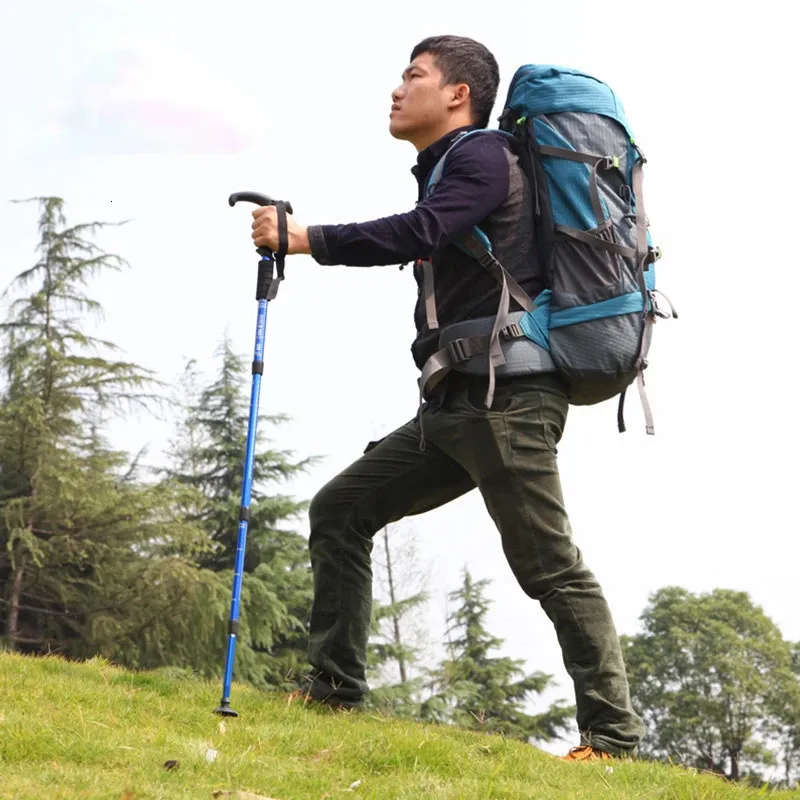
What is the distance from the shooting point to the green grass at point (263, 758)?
3963 millimetres

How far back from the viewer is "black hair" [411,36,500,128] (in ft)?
18.2

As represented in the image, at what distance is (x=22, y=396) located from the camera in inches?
897

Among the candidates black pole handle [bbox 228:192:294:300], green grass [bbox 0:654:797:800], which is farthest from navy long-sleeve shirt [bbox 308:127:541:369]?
green grass [bbox 0:654:797:800]

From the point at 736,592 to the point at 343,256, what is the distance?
43264 millimetres

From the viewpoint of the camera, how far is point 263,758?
175 inches

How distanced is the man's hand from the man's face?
881mm

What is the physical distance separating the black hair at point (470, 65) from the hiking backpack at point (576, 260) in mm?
461

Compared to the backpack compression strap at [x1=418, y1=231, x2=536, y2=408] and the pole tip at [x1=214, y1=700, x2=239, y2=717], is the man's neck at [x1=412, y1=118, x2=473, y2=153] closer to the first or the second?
the backpack compression strap at [x1=418, y1=231, x2=536, y2=408]

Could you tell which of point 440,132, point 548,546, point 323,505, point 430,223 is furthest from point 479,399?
point 440,132

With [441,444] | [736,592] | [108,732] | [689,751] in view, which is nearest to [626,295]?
[441,444]

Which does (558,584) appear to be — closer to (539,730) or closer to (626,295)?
(626,295)

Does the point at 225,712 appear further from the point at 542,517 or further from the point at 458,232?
the point at 458,232

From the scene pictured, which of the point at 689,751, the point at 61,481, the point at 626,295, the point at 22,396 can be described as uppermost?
the point at 22,396

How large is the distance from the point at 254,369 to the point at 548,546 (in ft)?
6.55
